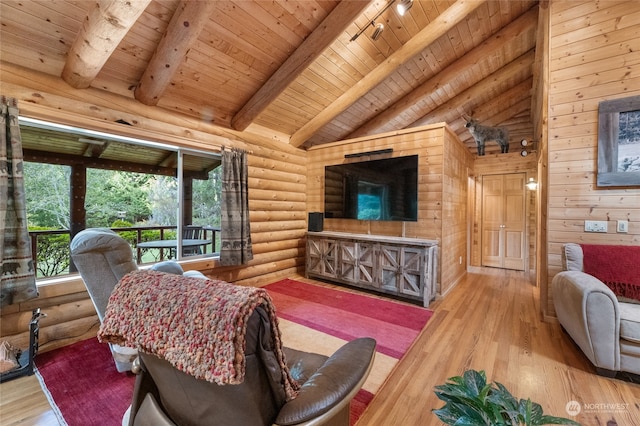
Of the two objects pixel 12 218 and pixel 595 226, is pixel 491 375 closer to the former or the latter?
pixel 595 226

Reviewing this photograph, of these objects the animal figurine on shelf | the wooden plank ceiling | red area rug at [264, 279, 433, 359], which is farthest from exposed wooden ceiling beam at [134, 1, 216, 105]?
the animal figurine on shelf

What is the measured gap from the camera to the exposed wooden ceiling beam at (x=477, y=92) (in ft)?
13.0

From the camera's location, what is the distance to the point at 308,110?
13.4 ft

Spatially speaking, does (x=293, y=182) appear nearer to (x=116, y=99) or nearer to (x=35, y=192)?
(x=116, y=99)

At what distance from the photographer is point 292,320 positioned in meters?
2.87

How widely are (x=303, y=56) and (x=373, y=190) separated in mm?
2072

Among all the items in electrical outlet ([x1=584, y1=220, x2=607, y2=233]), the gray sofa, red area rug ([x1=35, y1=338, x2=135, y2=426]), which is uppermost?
electrical outlet ([x1=584, y1=220, x2=607, y2=233])

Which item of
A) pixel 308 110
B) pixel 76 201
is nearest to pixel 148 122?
pixel 76 201

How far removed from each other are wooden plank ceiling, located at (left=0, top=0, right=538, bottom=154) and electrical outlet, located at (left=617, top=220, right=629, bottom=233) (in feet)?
8.30

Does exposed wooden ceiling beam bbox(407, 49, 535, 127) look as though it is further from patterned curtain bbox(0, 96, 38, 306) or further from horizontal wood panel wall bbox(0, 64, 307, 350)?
patterned curtain bbox(0, 96, 38, 306)

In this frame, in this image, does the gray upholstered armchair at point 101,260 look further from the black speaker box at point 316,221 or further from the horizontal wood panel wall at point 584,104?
the horizontal wood panel wall at point 584,104

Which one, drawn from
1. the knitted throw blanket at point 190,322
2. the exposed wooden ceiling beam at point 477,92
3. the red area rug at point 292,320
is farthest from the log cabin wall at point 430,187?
the knitted throw blanket at point 190,322

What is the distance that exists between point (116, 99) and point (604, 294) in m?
4.50

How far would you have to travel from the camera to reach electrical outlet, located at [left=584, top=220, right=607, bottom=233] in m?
2.49
